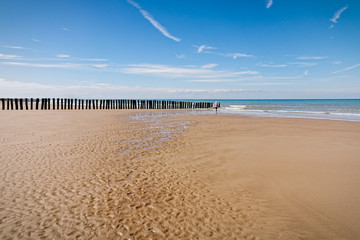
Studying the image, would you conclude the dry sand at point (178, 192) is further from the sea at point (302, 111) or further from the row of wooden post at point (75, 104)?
the row of wooden post at point (75, 104)

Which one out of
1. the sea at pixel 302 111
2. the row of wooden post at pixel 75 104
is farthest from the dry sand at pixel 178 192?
the row of wooden post at pixel 75 104

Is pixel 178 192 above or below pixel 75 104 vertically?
below

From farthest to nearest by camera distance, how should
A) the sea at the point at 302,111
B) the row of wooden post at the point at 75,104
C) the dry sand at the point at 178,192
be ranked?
the row of wooden post at the point at 75,104 < the sea at the point at 302,111 < the dry sand at the point at 178,192

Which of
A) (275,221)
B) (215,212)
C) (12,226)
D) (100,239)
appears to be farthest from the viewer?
(215,212)

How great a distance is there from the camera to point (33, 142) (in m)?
9.06

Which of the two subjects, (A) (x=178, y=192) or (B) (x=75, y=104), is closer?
(A) (x=178, y=192)

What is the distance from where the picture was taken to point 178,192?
4730 mm

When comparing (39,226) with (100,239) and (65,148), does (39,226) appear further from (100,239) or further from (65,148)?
(65,148)

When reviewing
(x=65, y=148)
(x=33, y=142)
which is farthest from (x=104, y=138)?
(x=33, y=142)

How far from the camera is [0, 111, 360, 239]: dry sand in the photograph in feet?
11.1

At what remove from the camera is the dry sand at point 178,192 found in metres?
3.39

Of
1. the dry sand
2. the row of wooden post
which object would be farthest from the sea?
the dry sand

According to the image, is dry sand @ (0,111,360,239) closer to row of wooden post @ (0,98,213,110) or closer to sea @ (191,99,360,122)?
sea @ (191,99,360,122)

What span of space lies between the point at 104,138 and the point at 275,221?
8.63 metres
